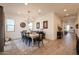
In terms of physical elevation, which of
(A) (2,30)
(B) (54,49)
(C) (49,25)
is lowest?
(B) (54,49)

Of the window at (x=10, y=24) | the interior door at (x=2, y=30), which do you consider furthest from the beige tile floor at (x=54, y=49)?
the window at (x=10, y=24)

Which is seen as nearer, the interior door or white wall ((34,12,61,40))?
the interior door

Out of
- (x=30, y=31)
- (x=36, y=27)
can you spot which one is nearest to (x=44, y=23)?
(x=36, y=27)

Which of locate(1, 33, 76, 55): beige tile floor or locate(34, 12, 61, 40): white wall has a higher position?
locate(34, 12, 61, 40): white wall

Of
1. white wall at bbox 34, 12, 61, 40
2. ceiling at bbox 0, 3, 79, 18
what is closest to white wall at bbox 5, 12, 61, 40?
white wall at bbox 34, 12, 61, 40

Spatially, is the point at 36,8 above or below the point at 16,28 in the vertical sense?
above

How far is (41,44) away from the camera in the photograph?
7.47 feet

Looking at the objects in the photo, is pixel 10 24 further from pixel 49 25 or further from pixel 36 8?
pixel 49 25

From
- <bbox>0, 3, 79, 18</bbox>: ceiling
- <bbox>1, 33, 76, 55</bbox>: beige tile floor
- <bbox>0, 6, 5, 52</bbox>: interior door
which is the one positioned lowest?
<bbox>1, 33, 76, 55</bbox>: beige tile floor

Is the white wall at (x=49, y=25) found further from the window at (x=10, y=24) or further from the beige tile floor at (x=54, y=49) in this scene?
the beige tile floor at (x=54, y=49)

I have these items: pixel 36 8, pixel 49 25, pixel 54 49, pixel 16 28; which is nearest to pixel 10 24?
pixel 16 28

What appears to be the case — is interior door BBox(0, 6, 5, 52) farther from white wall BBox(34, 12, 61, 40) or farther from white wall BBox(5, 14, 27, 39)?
white wall BBox(34, 12, 61, 40)

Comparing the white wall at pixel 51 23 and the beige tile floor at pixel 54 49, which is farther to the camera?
the white wall at pixel 51 23

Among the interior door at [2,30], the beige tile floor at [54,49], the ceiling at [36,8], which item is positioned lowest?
the beige tile floor at [54,49]
